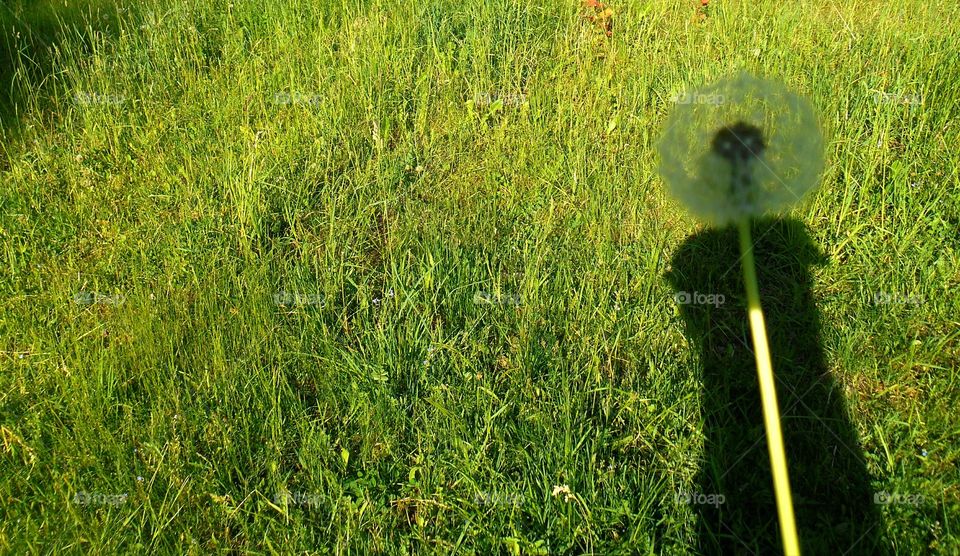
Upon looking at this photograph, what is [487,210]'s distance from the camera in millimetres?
3855

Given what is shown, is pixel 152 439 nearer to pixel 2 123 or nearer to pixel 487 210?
pixel 487 210

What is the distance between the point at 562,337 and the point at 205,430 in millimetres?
1457

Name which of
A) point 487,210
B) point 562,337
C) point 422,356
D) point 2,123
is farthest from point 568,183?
point 2,123
